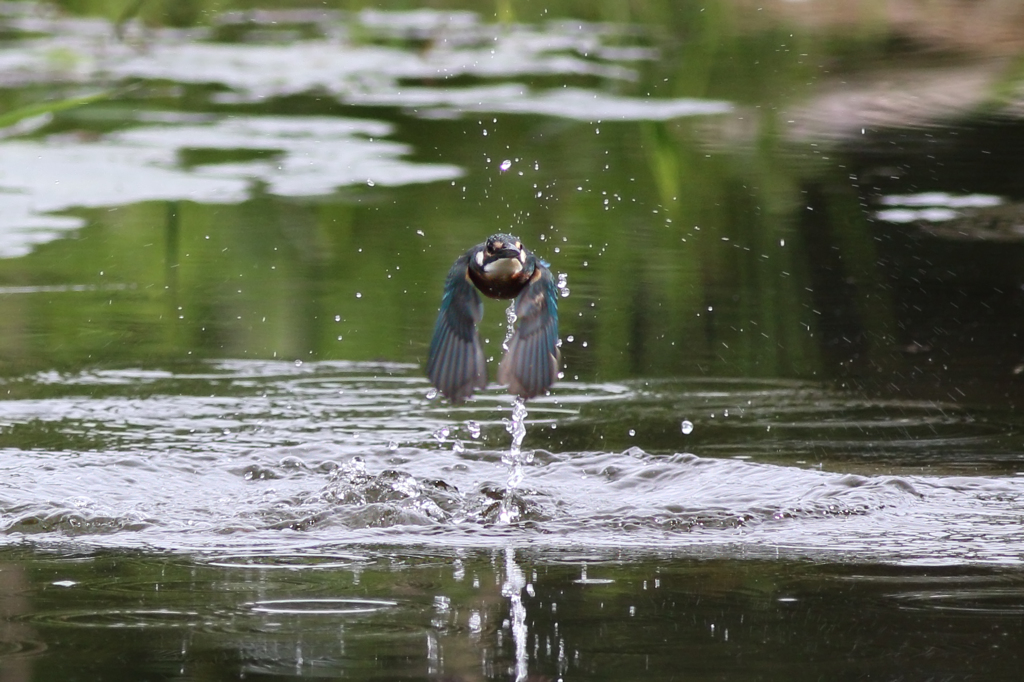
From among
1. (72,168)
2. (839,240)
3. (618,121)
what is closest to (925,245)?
(839,240)

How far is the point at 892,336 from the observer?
541cm

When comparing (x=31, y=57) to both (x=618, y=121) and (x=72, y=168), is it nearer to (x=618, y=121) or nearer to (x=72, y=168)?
(x=72, y=168)

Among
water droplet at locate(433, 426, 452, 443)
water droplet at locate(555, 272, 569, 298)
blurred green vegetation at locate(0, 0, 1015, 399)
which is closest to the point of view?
water droplet at locate(433, 426, 452, 443)

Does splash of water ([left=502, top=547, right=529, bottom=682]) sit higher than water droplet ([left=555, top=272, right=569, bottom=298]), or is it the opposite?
water droplet ([left=555, top=272, right=569, bottom=298])

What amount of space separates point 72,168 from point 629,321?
3414 millimetres

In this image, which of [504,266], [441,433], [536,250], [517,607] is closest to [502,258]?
[504,266]

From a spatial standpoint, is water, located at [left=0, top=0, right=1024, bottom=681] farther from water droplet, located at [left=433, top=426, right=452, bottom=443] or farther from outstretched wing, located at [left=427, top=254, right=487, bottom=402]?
outstretched wing, located at [left=427, top=254, right=487, bottom=402]

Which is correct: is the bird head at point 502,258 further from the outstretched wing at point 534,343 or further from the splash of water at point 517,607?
the splash of water at point 517,607

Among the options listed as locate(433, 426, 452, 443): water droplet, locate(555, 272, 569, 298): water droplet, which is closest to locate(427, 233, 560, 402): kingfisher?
locate(433, 426, 452, 443): water droplet

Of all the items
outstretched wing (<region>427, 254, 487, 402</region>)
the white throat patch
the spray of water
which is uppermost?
the white throat patch

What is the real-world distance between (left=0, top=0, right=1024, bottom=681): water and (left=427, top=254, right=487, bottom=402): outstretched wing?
244 millimetres

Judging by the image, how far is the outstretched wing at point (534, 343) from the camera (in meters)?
3.92

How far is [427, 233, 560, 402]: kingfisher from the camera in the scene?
386 centimetres

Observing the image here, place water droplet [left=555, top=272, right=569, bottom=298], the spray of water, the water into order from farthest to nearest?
water droplet [left=555, top=272, right=569, bottom=298]
the spray of water
the water
